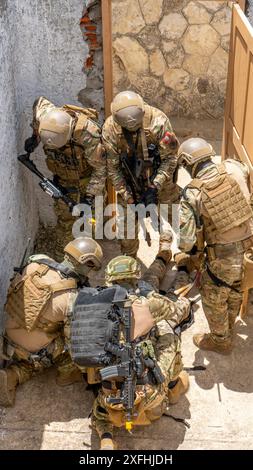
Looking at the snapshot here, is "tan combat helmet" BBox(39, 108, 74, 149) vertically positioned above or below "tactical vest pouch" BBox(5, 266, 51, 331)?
above

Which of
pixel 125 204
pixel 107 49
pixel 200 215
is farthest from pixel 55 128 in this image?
pixel 200 215

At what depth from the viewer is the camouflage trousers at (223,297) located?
18.1 feet

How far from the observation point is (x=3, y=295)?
5.84 m

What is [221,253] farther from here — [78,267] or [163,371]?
[78,267]

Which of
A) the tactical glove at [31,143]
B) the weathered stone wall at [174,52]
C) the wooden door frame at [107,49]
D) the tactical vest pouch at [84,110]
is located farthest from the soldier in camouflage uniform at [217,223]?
the weathered stone wall at [174,52]

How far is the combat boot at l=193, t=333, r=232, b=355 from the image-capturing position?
5.96 m

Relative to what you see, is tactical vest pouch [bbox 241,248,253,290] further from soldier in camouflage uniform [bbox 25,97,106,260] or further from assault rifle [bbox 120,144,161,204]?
soldier in camouflage uniform [bbox 25,97,106,260]

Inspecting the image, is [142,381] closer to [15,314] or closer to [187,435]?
[187,435]

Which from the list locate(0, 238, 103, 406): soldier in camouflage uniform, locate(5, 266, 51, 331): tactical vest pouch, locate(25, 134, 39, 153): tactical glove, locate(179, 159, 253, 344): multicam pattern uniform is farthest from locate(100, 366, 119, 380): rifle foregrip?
locate(25, 134, 39, 153): tactical glove

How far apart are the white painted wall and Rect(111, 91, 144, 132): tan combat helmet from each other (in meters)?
0.88

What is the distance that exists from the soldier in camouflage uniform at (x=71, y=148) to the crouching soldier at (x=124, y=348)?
1.57 meters

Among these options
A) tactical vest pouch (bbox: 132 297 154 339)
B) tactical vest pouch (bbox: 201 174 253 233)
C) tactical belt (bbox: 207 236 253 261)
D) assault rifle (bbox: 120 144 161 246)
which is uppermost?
tactical vest pouch (bbox: 201 174 253 233)

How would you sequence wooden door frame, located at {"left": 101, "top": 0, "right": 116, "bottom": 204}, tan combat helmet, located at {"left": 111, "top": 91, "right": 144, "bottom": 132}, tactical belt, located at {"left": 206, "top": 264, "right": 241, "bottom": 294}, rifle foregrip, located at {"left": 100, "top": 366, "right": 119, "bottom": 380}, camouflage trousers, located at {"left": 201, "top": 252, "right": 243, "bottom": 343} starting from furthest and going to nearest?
1. wooden door frame, located at {"left": 101, "top": 0, "right": 116, "bottom": 204}
2. tan combat helmet, located at {"left": 111, "top": 91, "right": 144, "bottom": 132}
3. tactical belt, located at {"left": 206, "top": 264, "right": 241, "bottom": 294}
4. camouflage trousers, located at {"left": 201, "top": 252, "right": 243, "bottom": 343}
5. rifle foregrip, located at {"left": 100, "top": 366, "right": 119, "bottom": 380}

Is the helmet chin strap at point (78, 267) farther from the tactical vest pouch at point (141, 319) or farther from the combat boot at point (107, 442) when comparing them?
the combat boot at point (107, 442)
